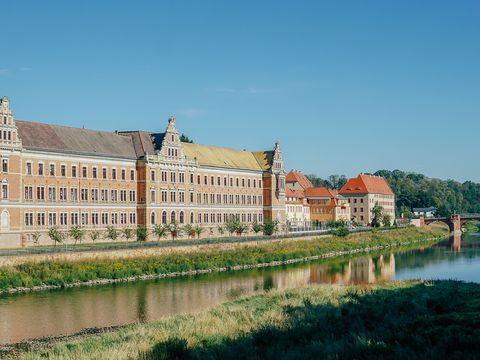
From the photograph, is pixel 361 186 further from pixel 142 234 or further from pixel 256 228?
pixel 142 234

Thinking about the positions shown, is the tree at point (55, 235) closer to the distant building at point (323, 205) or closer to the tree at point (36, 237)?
the tree at point (36, 237)

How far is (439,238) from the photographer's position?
11044cm

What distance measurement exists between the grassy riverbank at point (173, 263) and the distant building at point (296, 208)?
24.5 meters

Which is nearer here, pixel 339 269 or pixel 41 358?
pixel 41 358

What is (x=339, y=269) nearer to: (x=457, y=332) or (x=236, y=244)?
(x=236, y=244)

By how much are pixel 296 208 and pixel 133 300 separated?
257ft

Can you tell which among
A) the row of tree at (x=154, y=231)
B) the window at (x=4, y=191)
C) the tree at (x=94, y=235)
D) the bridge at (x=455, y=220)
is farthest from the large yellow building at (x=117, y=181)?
the bridge at (x=455, y=220)

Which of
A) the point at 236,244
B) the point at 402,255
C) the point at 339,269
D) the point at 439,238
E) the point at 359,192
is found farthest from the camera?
the point at 359,192

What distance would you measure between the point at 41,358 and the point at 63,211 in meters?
43.6

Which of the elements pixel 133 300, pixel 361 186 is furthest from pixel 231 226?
pixel 361 186

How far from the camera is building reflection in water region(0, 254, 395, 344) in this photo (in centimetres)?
3188

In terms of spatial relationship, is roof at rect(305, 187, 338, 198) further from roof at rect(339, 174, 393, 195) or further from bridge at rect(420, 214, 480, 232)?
bridge at rect(420, 214, 480, 232)

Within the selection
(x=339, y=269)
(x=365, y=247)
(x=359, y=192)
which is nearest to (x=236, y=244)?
(x=339, y=269)

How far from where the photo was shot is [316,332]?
67.7 feet
